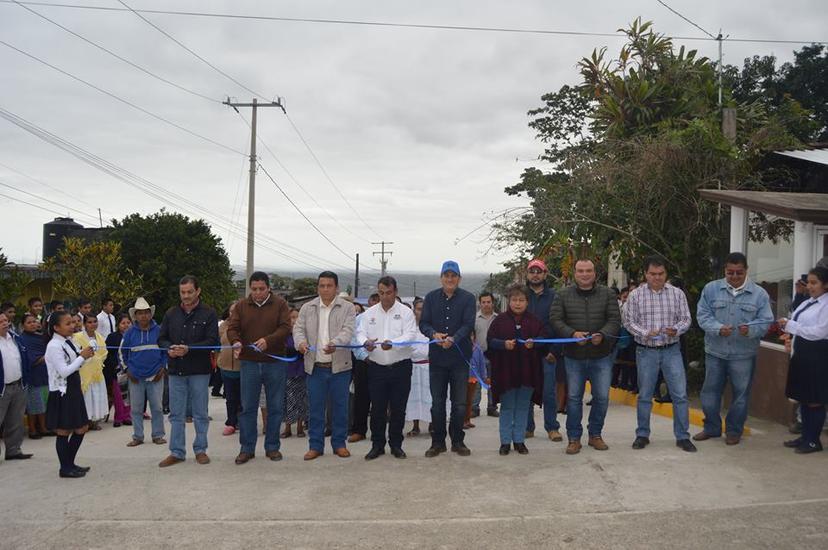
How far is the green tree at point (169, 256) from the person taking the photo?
1273 inches

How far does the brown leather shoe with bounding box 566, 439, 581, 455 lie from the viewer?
21.3ft

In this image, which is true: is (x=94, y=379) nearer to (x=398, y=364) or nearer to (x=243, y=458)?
(x=243, y=458)

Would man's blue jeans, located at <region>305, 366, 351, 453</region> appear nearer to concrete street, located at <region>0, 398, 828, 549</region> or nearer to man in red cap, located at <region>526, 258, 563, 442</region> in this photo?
concrete street, located at <region>0, 398, 828, 549</region>

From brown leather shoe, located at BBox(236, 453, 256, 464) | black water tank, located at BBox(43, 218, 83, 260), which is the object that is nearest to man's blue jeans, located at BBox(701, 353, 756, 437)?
brown leather shoe, located at BBox(236, 453, 256, 464)

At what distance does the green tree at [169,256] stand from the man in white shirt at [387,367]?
26.4 meters

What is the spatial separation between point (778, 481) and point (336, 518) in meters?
3.42

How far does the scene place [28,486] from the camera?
20.0ft

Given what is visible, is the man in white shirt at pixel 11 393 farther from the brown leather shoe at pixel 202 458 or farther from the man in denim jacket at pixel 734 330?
the man in denim jacket at pixel 734 330

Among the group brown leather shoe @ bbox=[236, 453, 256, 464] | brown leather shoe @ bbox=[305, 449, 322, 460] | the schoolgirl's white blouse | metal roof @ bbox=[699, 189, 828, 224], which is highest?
metal roof @ bbox=[699, 189, 828, 224]

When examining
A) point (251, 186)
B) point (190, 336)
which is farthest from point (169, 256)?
point (190, 336)

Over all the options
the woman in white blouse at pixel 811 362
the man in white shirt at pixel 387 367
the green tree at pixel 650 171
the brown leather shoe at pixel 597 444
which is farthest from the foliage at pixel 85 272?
the woman in white blouse at pixel 811 362

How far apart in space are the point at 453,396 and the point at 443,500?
5.18 ft

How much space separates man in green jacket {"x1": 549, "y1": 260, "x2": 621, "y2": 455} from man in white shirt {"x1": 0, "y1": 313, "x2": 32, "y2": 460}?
5496 mm

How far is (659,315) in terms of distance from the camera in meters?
6.54
